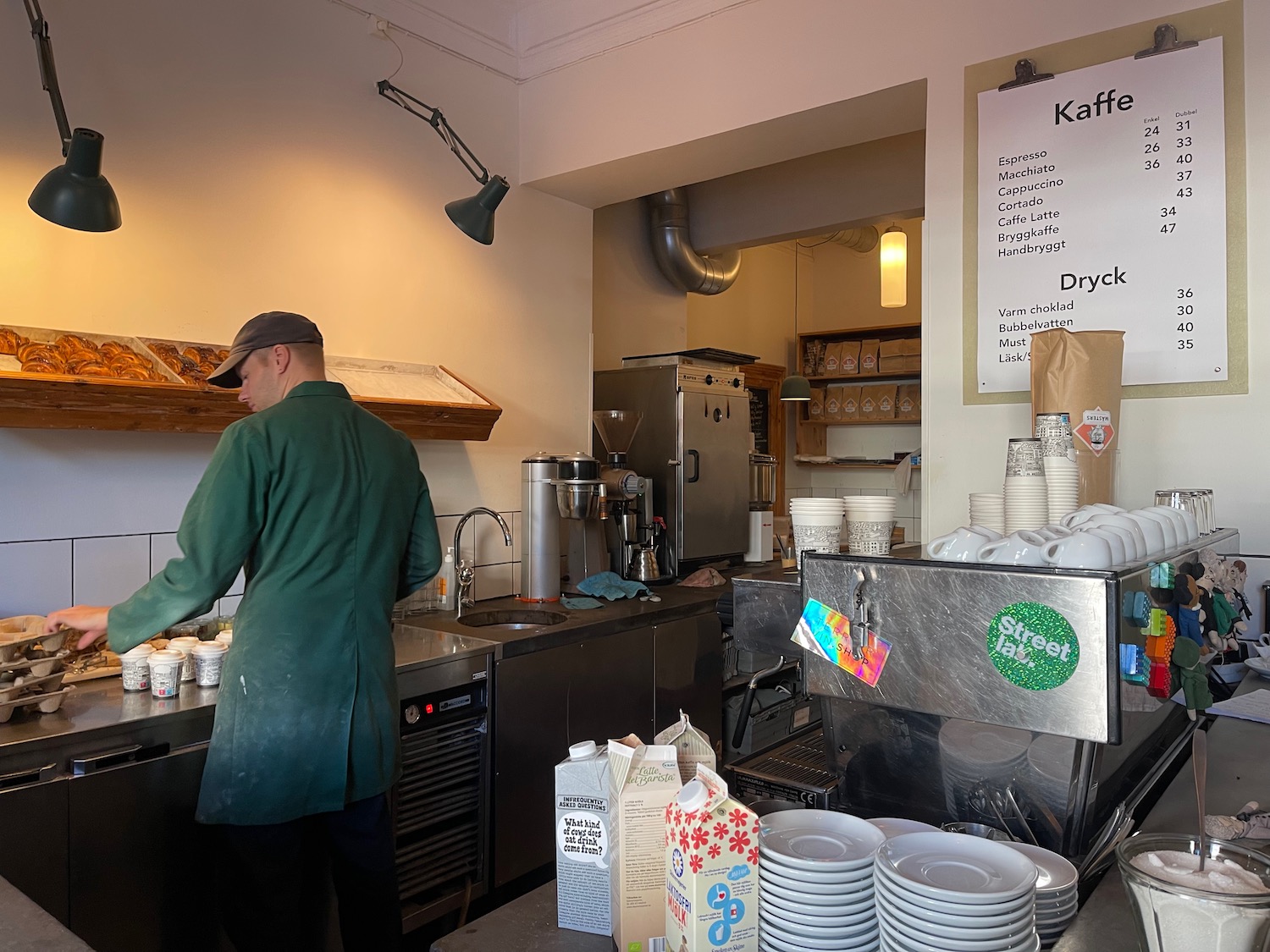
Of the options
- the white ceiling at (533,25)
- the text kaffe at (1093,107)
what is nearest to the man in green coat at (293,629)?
the white ceiling at (533,25)

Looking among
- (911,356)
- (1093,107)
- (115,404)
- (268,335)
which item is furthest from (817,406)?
(115,404)

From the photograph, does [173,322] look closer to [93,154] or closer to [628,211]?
[93,154]

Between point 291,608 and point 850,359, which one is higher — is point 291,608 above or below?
below

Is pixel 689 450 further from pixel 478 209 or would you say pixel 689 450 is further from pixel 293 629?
pixel 293 629

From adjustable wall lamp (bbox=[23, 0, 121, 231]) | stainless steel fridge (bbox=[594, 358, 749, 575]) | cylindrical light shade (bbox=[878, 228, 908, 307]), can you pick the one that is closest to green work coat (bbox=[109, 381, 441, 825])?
adjustable wall lamp (bbox=[23, 0, 121, 231])

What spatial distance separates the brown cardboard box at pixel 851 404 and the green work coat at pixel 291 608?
5.50 metres

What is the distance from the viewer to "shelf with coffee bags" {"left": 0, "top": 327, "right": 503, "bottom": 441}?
2.21m

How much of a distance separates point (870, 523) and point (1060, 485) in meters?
0.37

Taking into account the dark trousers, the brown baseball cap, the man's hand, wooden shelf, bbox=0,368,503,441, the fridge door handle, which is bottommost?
the dark trousers

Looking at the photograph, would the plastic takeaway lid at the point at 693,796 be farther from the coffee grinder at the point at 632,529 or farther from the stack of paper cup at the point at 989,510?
the coffee grinder at the point at 632,529

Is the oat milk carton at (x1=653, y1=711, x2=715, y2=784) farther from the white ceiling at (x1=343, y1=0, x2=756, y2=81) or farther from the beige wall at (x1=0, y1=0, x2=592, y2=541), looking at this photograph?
the white ceiling at (x1=343, y1=0, x2=756, y2=81)

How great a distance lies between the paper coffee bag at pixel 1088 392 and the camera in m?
2.08

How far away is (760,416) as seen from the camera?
23.5ft

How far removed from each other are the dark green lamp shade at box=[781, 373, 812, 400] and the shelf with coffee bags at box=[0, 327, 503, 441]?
409 cm
